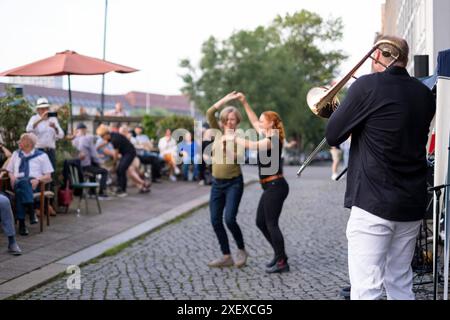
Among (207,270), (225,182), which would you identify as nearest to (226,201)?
(225,182)

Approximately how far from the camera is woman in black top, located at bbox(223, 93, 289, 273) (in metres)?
8.67

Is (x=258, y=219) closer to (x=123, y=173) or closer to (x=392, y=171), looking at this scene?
(x=392, y=171)

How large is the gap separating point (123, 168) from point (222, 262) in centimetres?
985

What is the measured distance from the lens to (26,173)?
11734 mm

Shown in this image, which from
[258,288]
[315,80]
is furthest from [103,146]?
[315,80]

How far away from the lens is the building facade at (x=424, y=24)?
39.9 feet

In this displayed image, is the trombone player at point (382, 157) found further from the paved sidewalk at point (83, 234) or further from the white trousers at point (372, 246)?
the paved sidewalk at point (83, 234)

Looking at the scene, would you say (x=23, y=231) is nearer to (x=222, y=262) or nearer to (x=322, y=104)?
(x=222, y=262)

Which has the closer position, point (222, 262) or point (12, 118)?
point (222, 262)

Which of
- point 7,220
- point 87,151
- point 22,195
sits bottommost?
point 7,220
